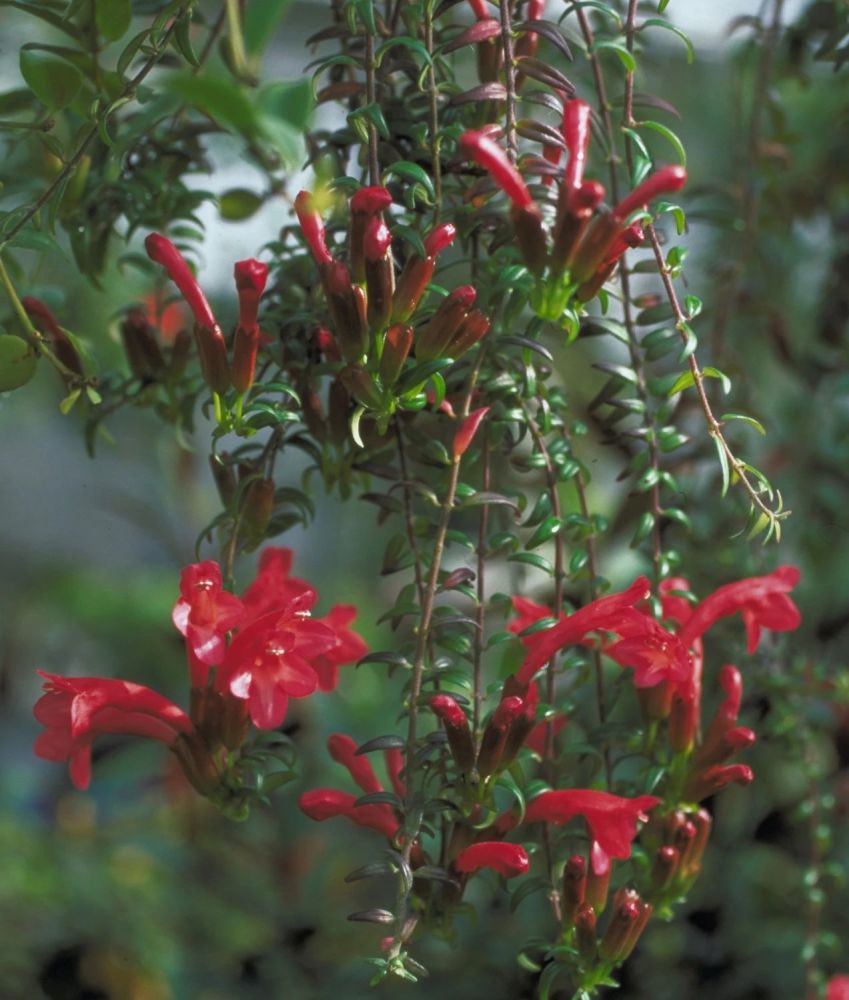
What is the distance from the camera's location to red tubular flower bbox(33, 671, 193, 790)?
2.18ft

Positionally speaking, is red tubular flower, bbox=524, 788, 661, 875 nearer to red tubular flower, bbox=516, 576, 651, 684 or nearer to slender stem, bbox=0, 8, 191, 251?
red tubular flower, bbox=516, 576, 651, 684

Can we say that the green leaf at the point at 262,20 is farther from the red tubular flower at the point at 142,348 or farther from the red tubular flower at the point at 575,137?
the red tubular flower at the point at 142,348

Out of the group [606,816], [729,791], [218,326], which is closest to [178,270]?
[218,326]

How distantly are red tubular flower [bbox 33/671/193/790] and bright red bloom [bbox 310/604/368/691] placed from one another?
9cm

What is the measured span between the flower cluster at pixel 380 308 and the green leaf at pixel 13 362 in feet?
0.55

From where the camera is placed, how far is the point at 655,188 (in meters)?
0.54

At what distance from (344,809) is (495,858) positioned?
11cm

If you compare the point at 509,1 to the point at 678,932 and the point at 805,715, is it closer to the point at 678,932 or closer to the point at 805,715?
the point at 805,715

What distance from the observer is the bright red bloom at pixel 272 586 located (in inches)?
27.1

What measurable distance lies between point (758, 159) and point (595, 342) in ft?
2.46

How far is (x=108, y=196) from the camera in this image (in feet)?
2.56

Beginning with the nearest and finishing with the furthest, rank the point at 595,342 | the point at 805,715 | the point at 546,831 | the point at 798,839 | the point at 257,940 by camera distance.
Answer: the point at 546,831
the point at 805,715
the point at 798,839
the point at 257,940
the point at 595,342

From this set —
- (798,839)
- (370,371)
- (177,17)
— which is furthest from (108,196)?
(798,839)

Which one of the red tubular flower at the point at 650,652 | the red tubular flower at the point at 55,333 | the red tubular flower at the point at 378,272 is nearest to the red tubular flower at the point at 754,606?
the red tubular flower at the point at 650,652
